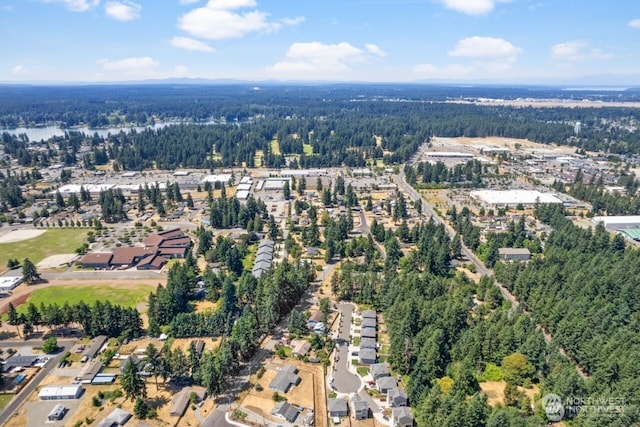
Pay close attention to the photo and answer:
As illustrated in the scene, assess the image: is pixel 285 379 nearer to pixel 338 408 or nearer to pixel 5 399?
pixel 338 408

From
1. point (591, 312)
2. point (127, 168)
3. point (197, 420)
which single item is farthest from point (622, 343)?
point (127, 168)

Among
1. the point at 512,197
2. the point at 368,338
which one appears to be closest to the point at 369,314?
the point at 368,338

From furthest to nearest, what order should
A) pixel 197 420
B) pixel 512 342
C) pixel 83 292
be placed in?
pixel 83 292
pixel 512 342
pixel 197 420

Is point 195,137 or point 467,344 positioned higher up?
point 195,137

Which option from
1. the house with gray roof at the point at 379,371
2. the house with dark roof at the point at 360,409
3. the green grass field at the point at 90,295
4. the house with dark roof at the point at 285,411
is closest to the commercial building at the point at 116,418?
the house with dark roof at the point at 285,411

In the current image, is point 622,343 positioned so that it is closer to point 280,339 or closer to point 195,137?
point 280,339

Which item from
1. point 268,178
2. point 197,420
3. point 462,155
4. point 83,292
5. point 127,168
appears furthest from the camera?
point 462,155
